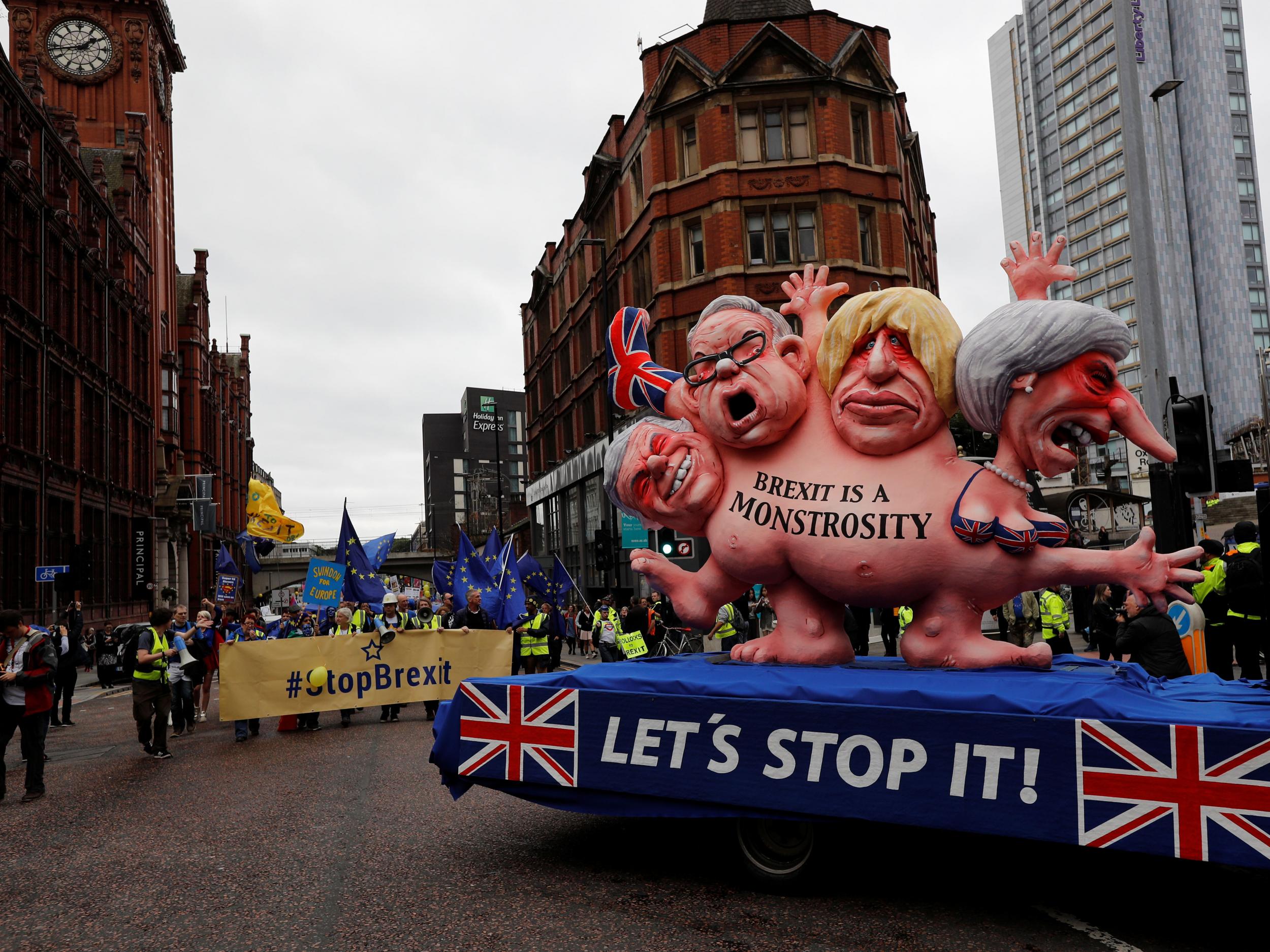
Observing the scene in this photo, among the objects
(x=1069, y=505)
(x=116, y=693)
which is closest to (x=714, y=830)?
(x=116, y=693)

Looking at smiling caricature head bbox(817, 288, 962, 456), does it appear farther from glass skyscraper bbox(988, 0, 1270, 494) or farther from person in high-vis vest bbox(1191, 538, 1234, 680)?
glass skyscraper bbox(988, 0, 1270, 494)

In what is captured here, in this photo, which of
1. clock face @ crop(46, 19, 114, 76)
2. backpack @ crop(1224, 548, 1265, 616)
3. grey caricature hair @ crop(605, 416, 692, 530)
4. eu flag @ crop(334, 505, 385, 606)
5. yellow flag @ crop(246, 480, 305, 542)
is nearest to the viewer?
grey caricature hair @ crop(605, 416, 692, 530)

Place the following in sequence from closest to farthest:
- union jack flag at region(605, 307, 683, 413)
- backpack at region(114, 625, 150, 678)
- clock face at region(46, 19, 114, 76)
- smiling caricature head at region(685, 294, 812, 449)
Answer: smiling caricature head at region(685, 294, 812, 449) < union jack flag at region(605, 307, 683, 413) < backpack at region(114, 625, 150, 678) < clock face at region(46, 19, 114, 76)

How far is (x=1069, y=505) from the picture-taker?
33844mm

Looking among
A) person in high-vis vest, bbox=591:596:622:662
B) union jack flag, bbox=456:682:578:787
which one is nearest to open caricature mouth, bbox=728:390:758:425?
union jack flag, bbox=456:682:578:787

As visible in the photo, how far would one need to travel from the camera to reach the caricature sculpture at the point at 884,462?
6.13 m

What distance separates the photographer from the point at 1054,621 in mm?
15406

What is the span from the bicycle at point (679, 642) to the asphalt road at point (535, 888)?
9799mm

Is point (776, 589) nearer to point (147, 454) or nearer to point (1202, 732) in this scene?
point (1202, 732)

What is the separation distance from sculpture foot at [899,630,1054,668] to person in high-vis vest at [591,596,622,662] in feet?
41.0

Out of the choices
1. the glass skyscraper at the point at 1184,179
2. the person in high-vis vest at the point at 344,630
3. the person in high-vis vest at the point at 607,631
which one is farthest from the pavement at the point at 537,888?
the glass skyscraper at the point at 1184,179

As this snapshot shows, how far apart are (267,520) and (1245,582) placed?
51753 mm

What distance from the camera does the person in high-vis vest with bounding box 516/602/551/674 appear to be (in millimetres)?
16422

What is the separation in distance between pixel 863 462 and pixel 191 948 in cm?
470
